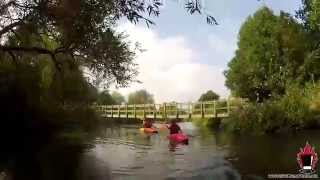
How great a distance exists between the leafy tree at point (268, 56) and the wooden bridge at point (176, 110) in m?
5.11

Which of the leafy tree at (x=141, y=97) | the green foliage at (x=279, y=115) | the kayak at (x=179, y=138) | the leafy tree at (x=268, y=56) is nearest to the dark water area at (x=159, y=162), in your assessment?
the kayak at (x=179, y=138)

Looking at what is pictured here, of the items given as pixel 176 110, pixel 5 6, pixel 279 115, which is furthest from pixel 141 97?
pixel 5 6

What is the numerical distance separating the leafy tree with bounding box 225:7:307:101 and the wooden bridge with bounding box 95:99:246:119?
16.8ft

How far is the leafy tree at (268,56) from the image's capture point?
46500 millimetres

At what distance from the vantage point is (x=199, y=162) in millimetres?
19812

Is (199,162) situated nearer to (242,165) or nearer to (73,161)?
(242,165)

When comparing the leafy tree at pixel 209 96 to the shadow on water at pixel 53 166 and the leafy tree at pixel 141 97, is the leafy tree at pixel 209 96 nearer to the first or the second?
the shadow on water at pixel 53 166

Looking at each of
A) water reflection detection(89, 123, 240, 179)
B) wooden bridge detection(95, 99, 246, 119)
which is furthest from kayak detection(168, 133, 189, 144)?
wooden bridge detection(95, 99, 246, 119)

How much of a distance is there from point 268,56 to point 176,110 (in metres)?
10.3

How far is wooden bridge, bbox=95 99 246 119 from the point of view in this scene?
42844 millimetres

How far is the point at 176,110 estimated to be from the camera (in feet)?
159

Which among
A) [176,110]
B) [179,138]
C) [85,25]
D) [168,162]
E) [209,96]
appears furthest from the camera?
[209,96]

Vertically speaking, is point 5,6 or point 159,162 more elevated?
point 5,6

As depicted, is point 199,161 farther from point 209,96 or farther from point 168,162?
point 209,96
